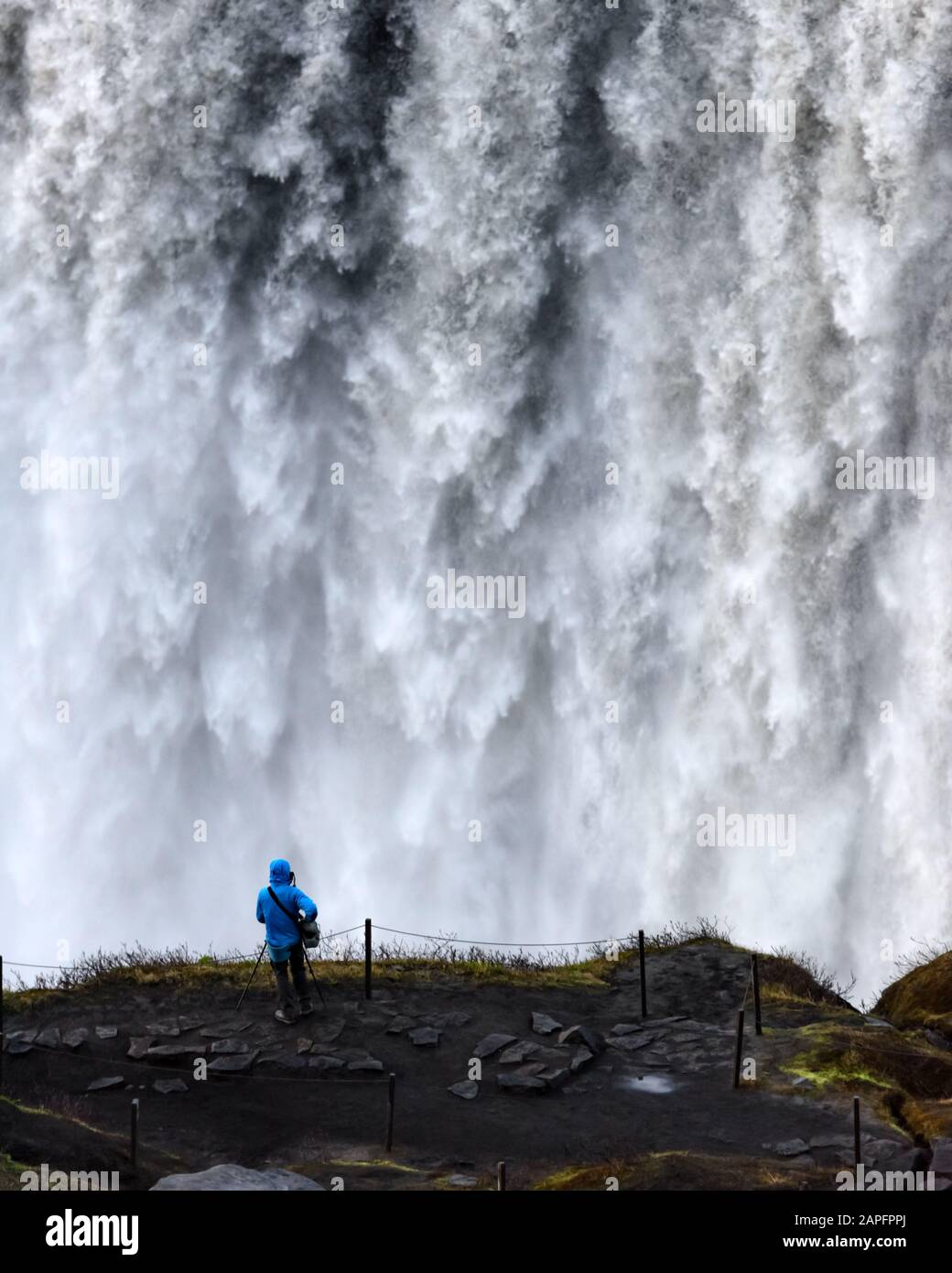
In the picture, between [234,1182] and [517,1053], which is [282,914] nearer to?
[517,1053]

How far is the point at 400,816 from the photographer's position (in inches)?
1169

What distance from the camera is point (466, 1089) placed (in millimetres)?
→ 14961

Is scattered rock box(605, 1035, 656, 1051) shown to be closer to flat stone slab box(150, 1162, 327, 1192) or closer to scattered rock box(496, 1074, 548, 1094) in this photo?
scattered rock box(496, 1074, 548, 1094)

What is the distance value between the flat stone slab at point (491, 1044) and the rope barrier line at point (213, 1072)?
1103 millimetres

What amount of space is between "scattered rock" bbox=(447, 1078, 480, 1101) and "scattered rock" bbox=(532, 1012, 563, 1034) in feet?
4.99

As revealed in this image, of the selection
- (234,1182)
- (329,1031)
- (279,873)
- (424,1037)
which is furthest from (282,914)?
(234,1182)

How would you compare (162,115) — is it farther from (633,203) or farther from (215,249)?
(633,203)

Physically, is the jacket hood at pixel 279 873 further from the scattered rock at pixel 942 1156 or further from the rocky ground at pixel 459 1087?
the scattered rock at pixel 942 1156

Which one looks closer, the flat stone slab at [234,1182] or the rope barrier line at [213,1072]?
the flat stone slab at [234,1182]

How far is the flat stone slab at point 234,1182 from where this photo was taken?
36.3 feet

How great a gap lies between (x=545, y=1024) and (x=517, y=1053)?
35.4 inches

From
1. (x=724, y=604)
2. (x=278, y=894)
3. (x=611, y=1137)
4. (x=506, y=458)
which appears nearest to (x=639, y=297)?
(x=506, y=458)

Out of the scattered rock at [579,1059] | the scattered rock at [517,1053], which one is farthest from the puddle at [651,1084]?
the scattered rock at [517,1053]

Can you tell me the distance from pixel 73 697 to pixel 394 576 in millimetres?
6788
